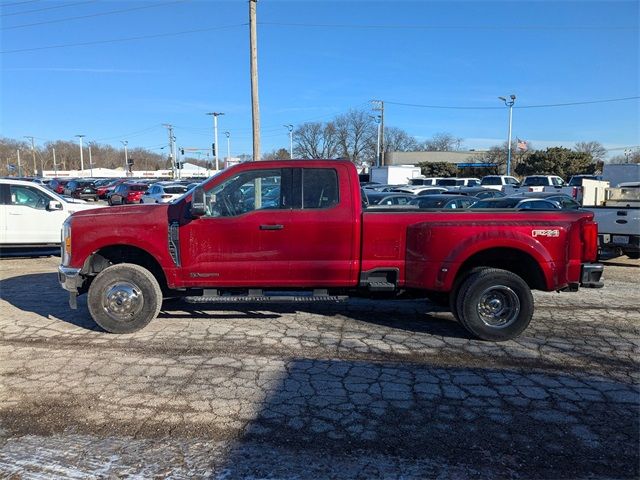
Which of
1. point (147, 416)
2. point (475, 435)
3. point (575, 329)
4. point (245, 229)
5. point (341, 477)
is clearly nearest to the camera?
point (341, 477)

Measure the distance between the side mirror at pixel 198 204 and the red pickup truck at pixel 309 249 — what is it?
0.05 feet

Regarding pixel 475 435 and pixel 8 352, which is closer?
pixel 475 435

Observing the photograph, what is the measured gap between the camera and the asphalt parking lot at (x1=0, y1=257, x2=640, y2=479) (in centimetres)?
314

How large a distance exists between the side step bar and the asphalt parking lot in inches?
16.5

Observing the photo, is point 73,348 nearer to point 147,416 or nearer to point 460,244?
point 147,416

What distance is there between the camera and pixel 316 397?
4051mm

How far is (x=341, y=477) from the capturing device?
2.96 metres

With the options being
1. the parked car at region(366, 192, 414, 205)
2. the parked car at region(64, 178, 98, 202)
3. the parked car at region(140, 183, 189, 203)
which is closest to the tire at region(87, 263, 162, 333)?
the parked car at region(366, 192, 414, 205)

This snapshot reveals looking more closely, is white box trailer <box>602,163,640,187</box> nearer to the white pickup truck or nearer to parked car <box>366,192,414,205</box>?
parked car <box>366,192,414,205</box>

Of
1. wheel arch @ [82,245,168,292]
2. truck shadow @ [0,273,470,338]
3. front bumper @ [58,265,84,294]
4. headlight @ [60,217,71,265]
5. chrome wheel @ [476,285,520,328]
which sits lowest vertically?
truck shadow @ [0,273,470,338]

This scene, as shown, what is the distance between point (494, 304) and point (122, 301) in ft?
14.1

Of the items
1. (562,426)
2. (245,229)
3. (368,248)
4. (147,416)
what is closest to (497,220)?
(368,248)

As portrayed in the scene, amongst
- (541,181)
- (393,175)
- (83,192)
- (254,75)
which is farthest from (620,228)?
(83,192)

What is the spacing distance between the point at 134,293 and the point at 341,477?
12.1 feet
